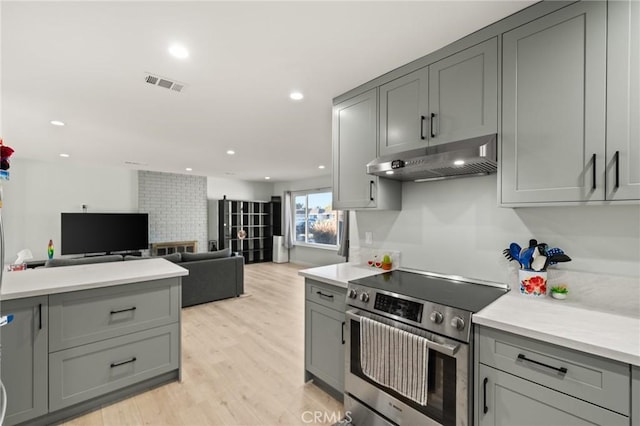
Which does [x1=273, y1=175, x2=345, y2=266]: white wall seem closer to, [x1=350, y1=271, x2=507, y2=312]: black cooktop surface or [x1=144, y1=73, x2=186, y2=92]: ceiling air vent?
[x1=350, y1=271, x2=507, y2=312]: black cooktop surface

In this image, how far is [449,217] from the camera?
2.06 m

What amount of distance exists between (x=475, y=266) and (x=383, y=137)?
3.69 feet

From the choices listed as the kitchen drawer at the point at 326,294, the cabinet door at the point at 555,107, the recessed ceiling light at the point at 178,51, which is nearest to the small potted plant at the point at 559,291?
the cabinet door at the point at 555,107

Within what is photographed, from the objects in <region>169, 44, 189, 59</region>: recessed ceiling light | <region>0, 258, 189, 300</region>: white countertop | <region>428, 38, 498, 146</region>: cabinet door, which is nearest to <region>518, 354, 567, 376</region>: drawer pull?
<region>428, 38, 498, 146</region>: cabinet door

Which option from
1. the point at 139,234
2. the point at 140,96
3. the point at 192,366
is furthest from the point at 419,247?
the point at 139,234

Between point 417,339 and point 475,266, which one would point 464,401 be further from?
point 475,266

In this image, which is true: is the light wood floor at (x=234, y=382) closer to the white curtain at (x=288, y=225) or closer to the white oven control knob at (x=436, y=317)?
the white oven control knob at (x=436, y=317)

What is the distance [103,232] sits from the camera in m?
6.04

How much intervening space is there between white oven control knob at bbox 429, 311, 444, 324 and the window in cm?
541

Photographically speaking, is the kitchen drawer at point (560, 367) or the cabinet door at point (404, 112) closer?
the kitchen drawer at point (560, 367)

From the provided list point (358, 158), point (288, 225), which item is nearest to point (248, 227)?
point (288, 225)

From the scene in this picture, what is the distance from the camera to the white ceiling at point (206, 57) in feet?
4.80

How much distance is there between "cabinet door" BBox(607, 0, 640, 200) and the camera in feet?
3.90

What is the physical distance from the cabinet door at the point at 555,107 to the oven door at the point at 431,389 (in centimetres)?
88
